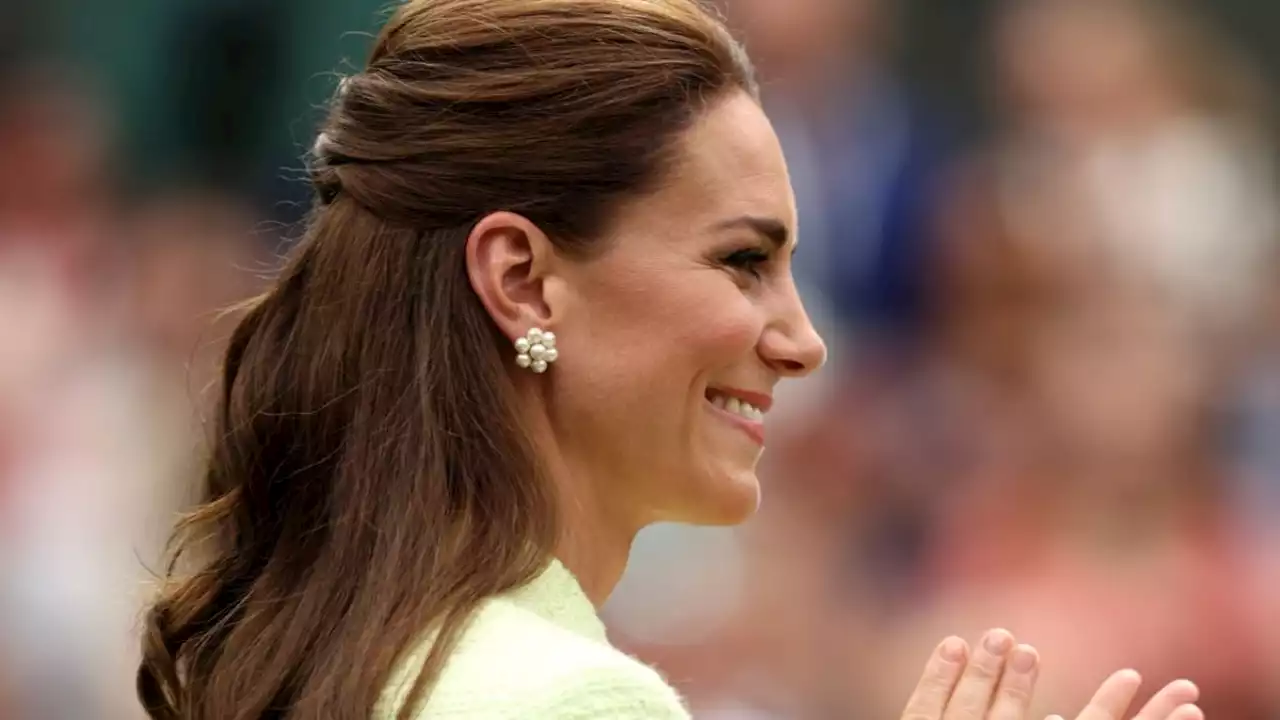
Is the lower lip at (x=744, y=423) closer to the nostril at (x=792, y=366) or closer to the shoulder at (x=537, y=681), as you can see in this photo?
the nostril at (x=792, y=366)

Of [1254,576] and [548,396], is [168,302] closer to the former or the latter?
[1254,576]

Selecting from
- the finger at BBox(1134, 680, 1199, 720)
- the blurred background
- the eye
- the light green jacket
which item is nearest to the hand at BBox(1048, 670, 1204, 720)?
the finger at BBox(1134, 680, 1199, 720)

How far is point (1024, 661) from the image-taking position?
5.19ft

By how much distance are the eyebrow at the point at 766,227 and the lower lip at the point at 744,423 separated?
0.52ft

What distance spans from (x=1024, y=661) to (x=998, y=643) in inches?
1.1

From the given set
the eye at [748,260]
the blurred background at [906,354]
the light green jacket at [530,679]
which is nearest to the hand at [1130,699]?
the light green jacket at [530,679]

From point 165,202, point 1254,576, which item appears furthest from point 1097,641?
point 165,202

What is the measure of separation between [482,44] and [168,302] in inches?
101

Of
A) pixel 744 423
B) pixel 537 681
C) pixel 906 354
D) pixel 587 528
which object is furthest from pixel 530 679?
pixel 906 354

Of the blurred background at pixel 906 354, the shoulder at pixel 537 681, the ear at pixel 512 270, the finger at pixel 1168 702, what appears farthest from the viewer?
the blurred background at pixel 906 354

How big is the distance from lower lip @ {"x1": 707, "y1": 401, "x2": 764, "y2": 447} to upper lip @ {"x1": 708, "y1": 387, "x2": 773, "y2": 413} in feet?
0.05

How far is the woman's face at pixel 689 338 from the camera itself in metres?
1.71

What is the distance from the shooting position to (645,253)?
5.66 ft

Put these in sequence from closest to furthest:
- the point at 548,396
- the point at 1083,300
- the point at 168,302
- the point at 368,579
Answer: the point at 368,579 < the point at 548,396 < the point at 1083,300 < the point at 168,302
